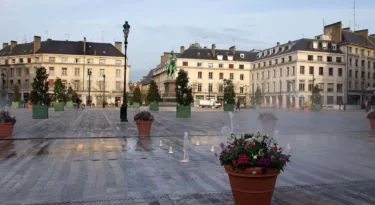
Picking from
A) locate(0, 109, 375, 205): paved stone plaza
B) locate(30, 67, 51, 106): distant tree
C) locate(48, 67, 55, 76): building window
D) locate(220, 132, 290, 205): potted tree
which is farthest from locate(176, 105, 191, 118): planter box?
locate(48, 67, 55, 76): building window

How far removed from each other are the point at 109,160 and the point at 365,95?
79.9 metres

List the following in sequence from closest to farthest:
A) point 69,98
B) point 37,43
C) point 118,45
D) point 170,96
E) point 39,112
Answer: point 39,112, point 170,96, point 69,98, point 37,43, point 118,45

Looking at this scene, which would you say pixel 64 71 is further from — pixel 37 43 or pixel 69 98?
pixel 69 98

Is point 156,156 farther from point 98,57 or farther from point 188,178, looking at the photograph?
point 98,57

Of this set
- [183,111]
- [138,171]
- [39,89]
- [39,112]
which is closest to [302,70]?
[183,111]

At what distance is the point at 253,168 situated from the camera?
419 cm

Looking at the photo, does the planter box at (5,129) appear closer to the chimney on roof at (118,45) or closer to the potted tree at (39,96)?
the potted tree at (39,96)

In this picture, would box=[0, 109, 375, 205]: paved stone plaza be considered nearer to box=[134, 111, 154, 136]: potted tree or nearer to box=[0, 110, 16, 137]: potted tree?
box=[0, 110, 16, 137]: potted tree

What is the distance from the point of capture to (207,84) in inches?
3516

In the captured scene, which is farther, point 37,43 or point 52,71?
point 37,43

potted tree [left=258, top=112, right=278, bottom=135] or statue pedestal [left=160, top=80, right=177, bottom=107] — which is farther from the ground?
statue pedestal [left=160, top=80, right=177, bottom=107]

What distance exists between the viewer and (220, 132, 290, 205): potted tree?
4203 millimetres

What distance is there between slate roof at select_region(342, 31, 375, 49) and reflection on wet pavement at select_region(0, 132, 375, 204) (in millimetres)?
72308

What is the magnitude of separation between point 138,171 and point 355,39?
82145 millimetres
